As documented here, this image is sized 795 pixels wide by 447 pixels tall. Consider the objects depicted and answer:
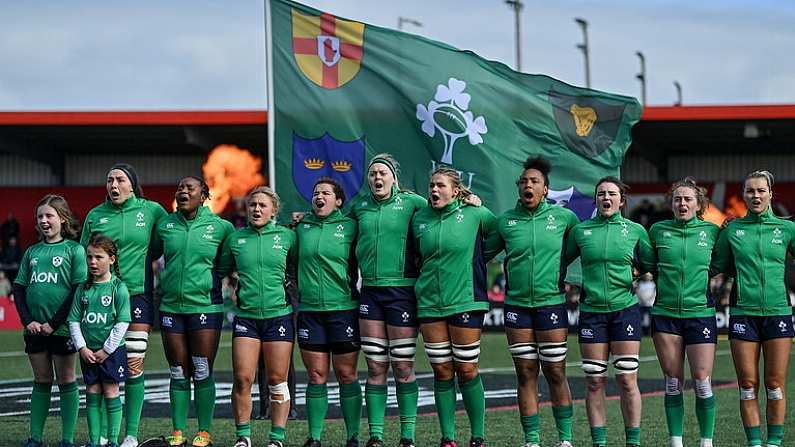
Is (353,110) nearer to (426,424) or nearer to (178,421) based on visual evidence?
(426,424)

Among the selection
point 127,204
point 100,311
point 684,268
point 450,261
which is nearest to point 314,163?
point 127,204

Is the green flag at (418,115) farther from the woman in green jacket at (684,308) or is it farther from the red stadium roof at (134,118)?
the red stadium roof at (134,118)

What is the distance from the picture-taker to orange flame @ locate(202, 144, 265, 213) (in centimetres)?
3212

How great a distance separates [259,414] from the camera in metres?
11.8

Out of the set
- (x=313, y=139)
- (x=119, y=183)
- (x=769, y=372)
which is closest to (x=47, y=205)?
(x=119, y=183)

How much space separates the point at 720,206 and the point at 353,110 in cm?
2305

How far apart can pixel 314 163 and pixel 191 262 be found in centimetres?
302

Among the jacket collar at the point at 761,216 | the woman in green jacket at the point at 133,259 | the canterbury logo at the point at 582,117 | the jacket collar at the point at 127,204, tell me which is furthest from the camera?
the canterbury logo at the point at 582,117

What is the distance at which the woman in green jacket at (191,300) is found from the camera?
8.87m

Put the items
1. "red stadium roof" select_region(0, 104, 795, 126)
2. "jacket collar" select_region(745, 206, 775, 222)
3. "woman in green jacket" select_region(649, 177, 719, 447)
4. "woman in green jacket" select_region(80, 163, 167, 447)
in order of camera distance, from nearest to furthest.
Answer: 1. "woman in green jacket" select_region(649, 177, 719, 447)
2. "jacket collar" select_region(745, 206, 775, 222)
3. "woman in green jacket" select_region(80, 163, 167, 447)
4. "red stadium roof" select_region(0, 104, 795, 126)

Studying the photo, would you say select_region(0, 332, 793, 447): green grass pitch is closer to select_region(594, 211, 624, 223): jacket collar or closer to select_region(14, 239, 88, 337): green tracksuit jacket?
select_region(14, 239, 88, 337): green tracksuit jacket

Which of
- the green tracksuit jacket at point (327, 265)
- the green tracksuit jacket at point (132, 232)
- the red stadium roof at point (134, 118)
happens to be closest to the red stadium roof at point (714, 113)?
the red stadium roof at point (134, 118)

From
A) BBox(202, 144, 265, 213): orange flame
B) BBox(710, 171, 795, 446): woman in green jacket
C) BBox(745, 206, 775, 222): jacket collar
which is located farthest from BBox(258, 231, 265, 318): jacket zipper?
BBox(202, 144, 265, 213): orange flame

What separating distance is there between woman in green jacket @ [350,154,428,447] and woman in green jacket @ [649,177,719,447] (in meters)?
1.72
